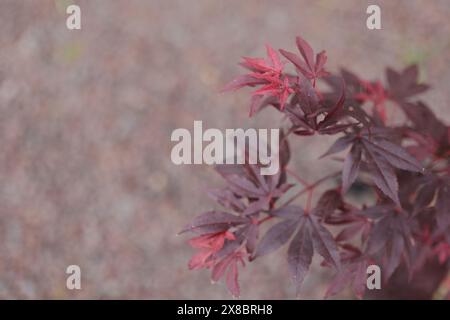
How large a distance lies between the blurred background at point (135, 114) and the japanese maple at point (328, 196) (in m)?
0.85

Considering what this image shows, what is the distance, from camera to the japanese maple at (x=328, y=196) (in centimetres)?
142

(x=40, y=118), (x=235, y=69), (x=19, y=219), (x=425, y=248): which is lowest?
(x=425, y=248)

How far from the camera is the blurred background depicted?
2779 millimetres

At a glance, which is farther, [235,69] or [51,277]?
[235,69]

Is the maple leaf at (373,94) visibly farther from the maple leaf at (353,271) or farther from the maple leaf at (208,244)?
the maple leaf at (208,244)

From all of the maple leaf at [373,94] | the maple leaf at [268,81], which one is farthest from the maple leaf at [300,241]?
the maple leaf at [373,94]

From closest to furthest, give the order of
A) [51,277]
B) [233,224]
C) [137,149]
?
1. [233,224]
2. [51,277]
3. [137,149]

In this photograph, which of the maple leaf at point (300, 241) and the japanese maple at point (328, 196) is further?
the maple leaf at point (300, 241)

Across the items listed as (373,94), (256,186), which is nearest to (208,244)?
(256,186)

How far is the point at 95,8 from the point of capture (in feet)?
11.4

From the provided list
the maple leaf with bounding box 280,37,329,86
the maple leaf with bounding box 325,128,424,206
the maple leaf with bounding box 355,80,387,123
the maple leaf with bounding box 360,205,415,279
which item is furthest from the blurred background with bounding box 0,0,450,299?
the maple leaf with bounding box 280,37,329,86
